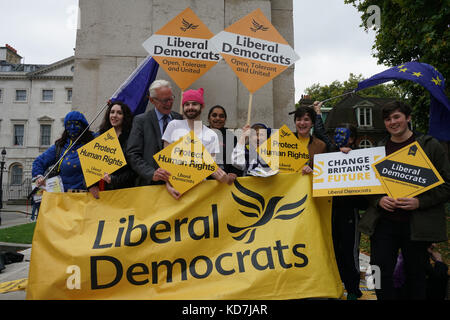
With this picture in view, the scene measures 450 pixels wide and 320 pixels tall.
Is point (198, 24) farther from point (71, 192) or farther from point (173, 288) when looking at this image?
point (173, 288)

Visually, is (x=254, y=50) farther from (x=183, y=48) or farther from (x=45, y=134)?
(x=45, y=134)

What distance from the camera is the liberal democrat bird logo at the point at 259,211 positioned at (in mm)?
3316

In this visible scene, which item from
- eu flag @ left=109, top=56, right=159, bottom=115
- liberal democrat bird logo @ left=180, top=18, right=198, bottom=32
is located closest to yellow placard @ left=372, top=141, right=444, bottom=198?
liberal democrat bird logo @ left=180, top=18, right=198, bottom=32

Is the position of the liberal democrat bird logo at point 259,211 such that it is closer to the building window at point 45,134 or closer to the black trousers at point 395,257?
the black trousers at point 395,257

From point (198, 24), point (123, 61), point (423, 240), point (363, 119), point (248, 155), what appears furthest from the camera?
point (363, 119)

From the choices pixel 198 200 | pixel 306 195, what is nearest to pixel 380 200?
pixel 306 195

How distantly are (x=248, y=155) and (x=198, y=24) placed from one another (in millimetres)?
2335

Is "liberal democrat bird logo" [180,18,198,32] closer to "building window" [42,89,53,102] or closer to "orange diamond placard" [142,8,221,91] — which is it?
"orange diamond placard" [142,8,221,91]

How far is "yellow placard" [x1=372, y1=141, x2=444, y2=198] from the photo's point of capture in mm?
2766

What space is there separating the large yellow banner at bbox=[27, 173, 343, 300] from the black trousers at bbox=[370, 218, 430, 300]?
0.51m

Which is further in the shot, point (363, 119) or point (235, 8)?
point (363, 119)

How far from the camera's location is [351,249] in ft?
11.8

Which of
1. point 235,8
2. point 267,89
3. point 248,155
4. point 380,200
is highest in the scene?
point 235,8

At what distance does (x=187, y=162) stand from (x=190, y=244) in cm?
83
